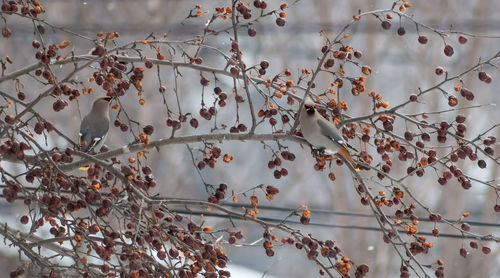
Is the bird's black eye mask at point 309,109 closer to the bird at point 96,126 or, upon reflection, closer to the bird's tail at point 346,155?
the bird's tail at point 346,155

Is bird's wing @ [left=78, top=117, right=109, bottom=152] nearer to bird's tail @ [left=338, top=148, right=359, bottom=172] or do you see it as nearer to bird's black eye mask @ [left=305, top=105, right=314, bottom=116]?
bird's black eye mask @ [left=305, top=105, right=314, bottom=116]

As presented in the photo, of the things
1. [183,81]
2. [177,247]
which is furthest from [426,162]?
[183,81]

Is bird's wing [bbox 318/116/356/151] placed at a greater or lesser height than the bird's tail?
greater

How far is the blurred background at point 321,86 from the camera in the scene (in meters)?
8.08

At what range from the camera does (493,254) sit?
25.4ft

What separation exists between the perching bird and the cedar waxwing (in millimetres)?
1034

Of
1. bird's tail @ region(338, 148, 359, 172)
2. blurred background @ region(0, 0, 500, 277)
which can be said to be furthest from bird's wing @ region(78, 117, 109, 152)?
blurred background @ region(0, 0, 500, 277)

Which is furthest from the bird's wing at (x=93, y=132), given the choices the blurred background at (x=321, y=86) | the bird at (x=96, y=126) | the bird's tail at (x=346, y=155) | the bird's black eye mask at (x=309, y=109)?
the blurred background at (x=321, y=86)

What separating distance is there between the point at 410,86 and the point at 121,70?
6.86 m

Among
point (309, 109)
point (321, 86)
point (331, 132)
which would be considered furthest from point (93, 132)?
point (321, 86)

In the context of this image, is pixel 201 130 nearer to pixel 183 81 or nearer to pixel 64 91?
pixel 183 81

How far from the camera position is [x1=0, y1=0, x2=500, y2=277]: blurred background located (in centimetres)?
808

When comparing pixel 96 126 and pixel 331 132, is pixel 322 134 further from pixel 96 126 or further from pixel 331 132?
pixel 96 126

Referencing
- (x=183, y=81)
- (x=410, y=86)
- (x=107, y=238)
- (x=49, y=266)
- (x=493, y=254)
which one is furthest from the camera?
(x=183, y=81)
